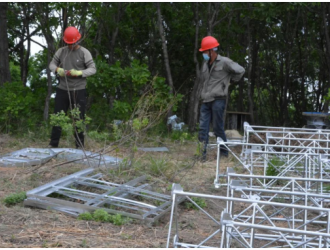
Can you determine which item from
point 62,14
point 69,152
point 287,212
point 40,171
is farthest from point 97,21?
point 287,212

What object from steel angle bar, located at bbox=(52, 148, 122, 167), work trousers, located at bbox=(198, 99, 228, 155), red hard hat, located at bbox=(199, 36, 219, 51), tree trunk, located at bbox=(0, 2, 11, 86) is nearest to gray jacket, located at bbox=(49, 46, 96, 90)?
steel angle bar, located at bbox=(52, 148, 122, 167)

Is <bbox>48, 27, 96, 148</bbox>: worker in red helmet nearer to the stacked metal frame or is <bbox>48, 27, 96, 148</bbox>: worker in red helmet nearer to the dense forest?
the dense forest

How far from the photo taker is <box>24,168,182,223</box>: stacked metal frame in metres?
5.01

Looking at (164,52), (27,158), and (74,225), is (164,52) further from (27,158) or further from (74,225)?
(74,225)

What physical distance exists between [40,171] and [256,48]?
1464cm

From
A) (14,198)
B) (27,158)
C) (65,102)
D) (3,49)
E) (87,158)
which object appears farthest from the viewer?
(3,49)

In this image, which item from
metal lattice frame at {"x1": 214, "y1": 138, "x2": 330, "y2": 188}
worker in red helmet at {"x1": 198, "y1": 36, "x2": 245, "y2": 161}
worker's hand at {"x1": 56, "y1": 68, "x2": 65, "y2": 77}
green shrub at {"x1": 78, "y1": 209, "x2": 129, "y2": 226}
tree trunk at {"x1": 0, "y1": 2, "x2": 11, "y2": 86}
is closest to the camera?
green shrub at {"x1": 78, "y1": 209, "x2": 129, "y2": 226}

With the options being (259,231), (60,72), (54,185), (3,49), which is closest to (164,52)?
(3,49)

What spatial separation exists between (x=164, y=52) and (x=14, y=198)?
8.62 m

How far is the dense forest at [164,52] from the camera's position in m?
10.9

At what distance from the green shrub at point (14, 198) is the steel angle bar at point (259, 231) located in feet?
4.96

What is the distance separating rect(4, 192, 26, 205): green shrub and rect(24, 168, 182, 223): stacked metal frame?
0.11 m

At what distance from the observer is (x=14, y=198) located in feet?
17.2

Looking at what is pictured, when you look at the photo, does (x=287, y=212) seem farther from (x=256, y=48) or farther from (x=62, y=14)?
(x=256, y=48)
